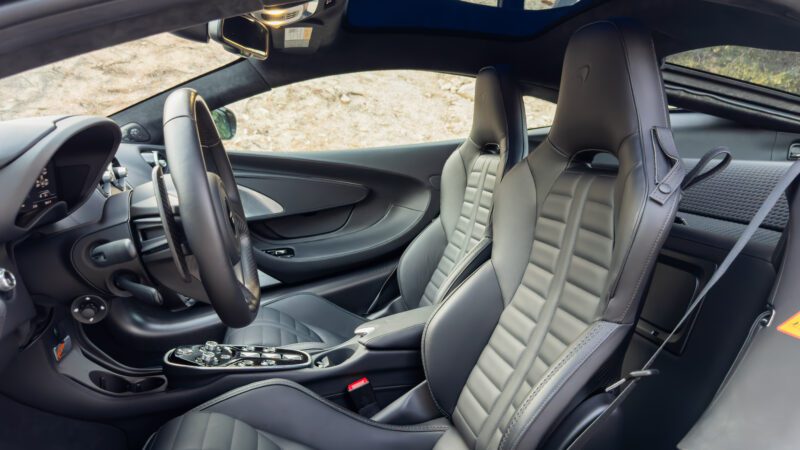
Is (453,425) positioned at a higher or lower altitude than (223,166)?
lower

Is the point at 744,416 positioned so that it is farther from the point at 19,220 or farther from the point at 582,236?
the point at 19,220

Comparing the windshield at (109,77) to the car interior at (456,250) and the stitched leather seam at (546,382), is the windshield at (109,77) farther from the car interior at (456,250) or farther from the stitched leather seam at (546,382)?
the stitched leather seam at (546,382)

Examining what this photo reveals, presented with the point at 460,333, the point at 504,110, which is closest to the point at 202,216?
the point at 460,333

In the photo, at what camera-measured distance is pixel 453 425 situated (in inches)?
54.4

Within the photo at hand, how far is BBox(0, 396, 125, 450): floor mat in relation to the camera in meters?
1.11

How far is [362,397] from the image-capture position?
149 centimetres

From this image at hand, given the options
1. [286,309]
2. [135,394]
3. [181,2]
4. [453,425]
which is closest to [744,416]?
[453,425]

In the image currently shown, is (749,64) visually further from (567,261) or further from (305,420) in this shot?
(305,420)

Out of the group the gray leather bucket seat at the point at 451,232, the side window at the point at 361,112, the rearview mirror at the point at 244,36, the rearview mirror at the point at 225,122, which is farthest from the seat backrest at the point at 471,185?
the rearview mirror at the point at 225,122

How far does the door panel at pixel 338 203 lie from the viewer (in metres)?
2.40

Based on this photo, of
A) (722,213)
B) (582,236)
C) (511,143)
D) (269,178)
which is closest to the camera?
(582,236)

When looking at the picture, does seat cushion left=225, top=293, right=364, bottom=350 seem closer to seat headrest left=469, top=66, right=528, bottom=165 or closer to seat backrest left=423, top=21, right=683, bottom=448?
seat backrest left=423, top=21, right=683, bottom=448

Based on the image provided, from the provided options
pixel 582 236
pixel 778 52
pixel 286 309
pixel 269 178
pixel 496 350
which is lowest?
pixel 286 309

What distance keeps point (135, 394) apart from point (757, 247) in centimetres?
131
